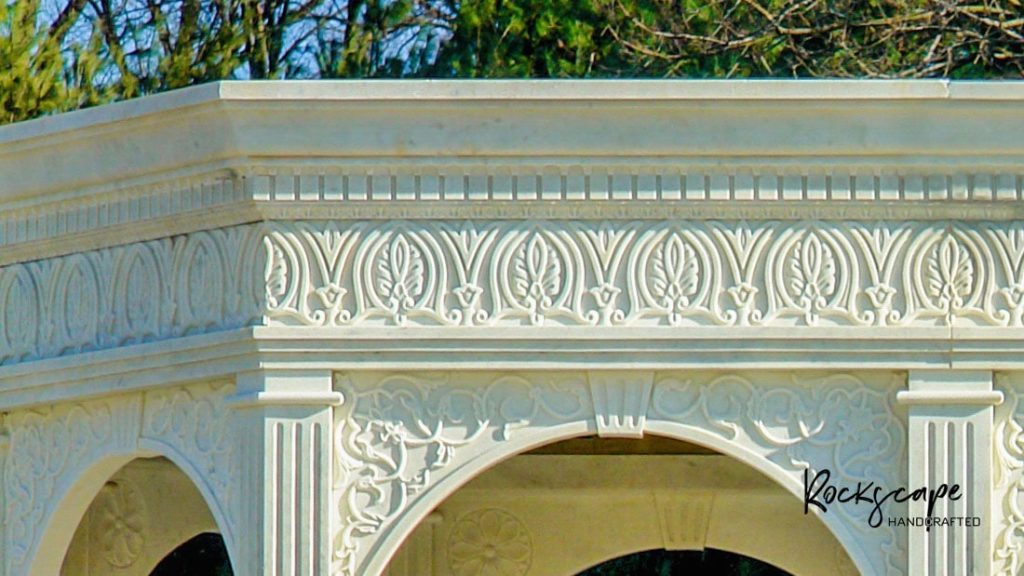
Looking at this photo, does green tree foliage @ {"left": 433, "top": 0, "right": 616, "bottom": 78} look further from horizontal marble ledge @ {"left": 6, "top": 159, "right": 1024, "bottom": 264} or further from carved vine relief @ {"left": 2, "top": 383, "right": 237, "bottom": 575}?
horizontal marble ledge @ {"left": 6, "top": 159, "right": 1024, "bottom": 264}

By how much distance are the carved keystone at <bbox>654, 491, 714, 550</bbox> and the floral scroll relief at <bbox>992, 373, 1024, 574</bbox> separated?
9.89 ft

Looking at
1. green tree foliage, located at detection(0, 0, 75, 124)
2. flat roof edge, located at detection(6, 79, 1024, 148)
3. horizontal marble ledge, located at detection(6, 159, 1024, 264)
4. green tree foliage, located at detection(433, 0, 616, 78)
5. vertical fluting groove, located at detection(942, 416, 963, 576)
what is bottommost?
vertical fluting groove, located at detection(942, 416, 963, 576)

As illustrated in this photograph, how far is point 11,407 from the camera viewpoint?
7906 millimetres

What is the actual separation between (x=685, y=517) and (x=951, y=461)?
3.11 metres

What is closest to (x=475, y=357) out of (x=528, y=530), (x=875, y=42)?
(x=528, y=530)

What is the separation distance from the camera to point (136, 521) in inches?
361

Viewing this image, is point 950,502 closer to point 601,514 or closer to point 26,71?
point 601,514

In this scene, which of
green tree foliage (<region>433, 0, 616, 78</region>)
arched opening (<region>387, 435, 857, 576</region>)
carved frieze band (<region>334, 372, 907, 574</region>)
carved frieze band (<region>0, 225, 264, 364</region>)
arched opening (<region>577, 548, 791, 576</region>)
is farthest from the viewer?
arched opening (<region>577, 548, 791, 576</region>)

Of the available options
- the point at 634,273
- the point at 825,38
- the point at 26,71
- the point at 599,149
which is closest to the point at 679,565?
the point at 825,38

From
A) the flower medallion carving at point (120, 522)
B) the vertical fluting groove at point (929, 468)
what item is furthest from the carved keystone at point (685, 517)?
the vertical fluting groove at point (929, 468)

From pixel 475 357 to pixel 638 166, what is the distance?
31.6 inches

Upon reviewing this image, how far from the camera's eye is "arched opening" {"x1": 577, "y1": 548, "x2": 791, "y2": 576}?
15.6 m

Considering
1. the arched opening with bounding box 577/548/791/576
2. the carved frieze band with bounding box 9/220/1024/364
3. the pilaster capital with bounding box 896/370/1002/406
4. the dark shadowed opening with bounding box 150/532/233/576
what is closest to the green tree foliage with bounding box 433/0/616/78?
the arched opening with bounding box 577/548/791/576

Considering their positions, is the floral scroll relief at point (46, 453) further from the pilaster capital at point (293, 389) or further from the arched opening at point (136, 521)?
the arched opening at point (136, 521)
